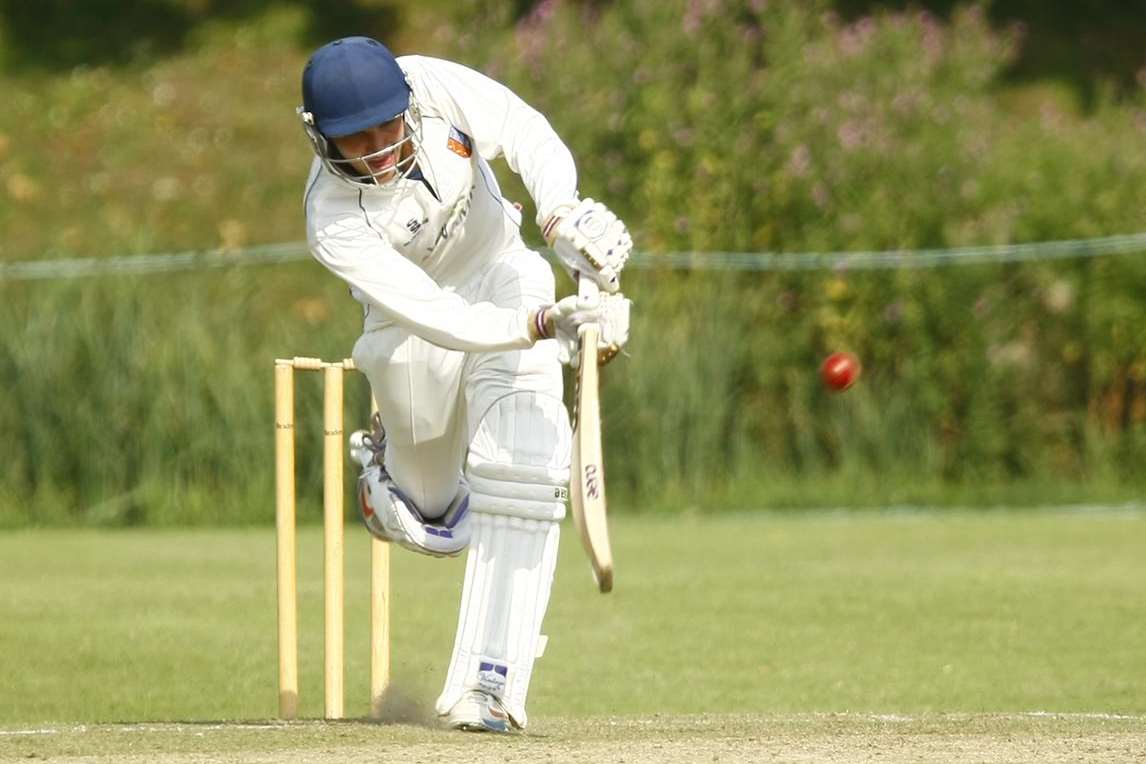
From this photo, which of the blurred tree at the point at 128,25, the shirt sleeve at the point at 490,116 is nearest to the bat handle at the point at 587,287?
the shirt sleeve at the point at 490,116

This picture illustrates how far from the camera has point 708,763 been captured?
4355 millimetres

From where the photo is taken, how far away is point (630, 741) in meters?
4.79

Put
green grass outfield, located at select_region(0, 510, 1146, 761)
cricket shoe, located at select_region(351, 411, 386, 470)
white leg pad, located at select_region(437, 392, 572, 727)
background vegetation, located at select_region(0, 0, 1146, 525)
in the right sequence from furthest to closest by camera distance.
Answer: background vegetation, located at select_region(0, 0, 1146, 525) < cricket shoe, located at select_region(351, 411, 386, 470) < green grass outfield, located at select_region(0, 510, 1146, 761) < white leg pad, located at select_region(437, 392, 572, 727)

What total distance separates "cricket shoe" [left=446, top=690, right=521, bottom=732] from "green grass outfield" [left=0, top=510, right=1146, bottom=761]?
7 centimetres

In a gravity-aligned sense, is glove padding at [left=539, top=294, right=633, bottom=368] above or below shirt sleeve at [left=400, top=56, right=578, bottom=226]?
below

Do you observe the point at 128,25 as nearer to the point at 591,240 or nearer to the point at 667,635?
the point at 667,635

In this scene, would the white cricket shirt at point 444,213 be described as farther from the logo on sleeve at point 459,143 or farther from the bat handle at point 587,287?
the bat handle at point 587,287

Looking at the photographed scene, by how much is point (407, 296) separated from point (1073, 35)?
16.0 m

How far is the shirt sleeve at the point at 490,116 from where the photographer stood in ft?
17.2

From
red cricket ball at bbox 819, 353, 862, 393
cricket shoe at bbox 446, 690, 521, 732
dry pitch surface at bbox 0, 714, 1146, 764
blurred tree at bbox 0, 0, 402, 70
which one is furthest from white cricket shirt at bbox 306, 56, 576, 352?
blurred tree at bbox 0, 0, 402, 70

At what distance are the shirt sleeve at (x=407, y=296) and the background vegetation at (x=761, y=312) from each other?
6.41 m

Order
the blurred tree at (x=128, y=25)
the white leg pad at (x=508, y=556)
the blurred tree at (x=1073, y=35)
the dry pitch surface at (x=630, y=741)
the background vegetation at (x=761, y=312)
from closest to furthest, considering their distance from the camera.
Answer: the dry pitch surface at (x=630, y=741) < the white leg pad at (x=508, y=556) < the background vegetation at (x=761, y=312) < the blurred tree at (x=1073, y=35) < the blurred tree at (x=128, y=25)

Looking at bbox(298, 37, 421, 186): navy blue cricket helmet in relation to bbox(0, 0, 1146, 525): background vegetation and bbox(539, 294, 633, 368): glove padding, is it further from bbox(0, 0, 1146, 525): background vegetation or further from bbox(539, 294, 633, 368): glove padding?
bbox(0, 0, 1146, 525): background vegetation

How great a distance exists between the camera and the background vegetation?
1175 centimetres
